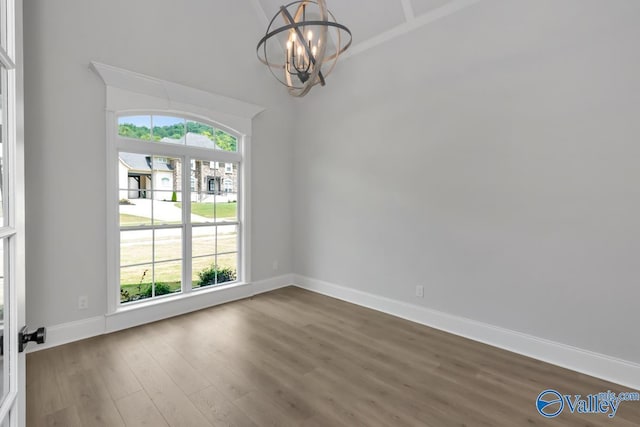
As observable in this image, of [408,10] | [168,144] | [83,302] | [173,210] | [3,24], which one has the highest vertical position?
[408,10]

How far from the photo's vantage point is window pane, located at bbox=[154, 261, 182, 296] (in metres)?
3.68

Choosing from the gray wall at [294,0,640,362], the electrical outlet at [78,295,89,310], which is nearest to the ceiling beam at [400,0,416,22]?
the gray wall at [294,0,640,362]

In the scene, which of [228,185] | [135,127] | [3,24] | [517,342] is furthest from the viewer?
[228,185]

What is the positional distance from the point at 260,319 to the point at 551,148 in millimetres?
3432

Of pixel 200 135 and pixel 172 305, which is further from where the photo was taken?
pixel 200 135

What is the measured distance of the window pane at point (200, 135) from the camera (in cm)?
389

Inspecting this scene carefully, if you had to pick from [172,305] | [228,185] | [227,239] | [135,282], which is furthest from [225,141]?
[172,305]

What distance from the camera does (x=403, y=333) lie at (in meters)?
3.32

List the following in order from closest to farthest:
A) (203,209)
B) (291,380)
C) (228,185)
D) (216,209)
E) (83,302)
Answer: (291,380)
(83,302)
(203,209)
(216,209)
(228,185)

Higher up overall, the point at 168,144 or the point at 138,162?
the point at 168,144

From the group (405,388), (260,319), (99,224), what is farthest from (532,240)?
(99,224)
